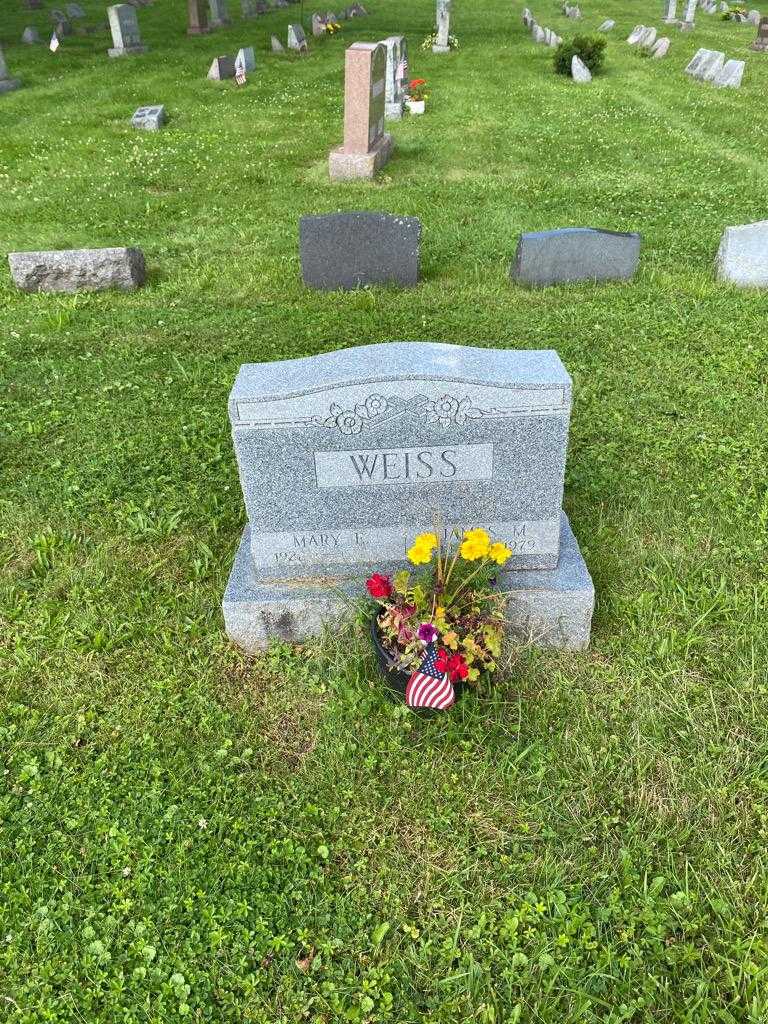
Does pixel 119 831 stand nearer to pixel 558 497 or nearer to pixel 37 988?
pixel 37 988

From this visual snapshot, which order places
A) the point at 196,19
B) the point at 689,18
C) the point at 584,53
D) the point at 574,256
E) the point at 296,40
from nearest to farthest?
the point at 574,256 → the point at 584,53 → the point at 296,40 → the point at 196,19 → the point at 689,18

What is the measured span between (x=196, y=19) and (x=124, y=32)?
318 cm

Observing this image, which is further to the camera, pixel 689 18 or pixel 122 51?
pixel 689 18

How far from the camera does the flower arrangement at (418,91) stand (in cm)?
1552

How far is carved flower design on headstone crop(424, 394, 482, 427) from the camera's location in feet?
11.2

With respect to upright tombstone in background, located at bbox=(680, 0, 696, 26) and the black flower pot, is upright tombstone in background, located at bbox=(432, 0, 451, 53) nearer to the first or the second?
upright tombstone in background, located at bbox=(680, 0, 696, 26)

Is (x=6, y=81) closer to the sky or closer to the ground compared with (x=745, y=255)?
closer to the ground

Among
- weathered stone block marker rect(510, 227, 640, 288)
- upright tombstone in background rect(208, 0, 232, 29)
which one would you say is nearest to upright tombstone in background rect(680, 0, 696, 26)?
upright tombstone in background rect(208, 0, 232, 29)

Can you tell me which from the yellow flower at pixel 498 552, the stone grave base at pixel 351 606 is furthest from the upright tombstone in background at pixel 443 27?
the yellow flower at pixel 498 552

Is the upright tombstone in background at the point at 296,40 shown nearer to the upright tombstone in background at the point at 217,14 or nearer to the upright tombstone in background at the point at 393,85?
the upright tombstone in background at the point at 217,14

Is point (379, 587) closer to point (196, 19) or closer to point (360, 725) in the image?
point (360, 725)

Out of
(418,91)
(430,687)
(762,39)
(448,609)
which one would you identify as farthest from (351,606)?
(762,39)

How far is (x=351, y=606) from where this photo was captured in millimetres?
3848

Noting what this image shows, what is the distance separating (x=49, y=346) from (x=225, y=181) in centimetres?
567
